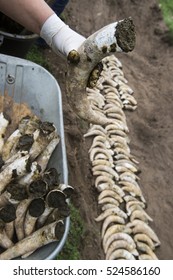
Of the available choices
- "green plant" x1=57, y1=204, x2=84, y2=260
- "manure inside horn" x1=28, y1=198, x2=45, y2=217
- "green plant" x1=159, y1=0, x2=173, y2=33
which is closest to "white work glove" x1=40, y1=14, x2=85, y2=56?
"manure inside horn" x1=28, y1=198, x2=45, y2=217

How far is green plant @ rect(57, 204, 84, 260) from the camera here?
4.11m

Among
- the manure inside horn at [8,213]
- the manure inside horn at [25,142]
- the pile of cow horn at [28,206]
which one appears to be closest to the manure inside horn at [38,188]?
the pile of cow horn at [28,206]

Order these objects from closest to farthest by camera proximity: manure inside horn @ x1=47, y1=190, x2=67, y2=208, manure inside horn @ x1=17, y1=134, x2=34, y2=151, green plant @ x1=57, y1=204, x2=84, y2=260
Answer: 1. manure inside horn @ x1=47, y1=190, x2=67, y2=208
2. manure inside horn @ x1=17, y1=134, x2=34, y2=151
3. green plant @ x1=57, y1=204, x2=84, y2=260

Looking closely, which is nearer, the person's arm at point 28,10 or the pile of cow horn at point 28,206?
the pile of cow horn at point 28,206

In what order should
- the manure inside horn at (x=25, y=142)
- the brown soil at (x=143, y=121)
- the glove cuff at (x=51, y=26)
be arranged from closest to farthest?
the manure inside horn at (x=25, y=142) → the glove cuff at (x=51, y=26) → the brown soil at (x=143, y=121)

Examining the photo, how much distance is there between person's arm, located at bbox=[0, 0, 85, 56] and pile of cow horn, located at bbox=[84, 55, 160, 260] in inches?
29.6

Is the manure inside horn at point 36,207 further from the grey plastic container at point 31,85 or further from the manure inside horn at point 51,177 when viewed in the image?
the grey plastic container at point 31,85

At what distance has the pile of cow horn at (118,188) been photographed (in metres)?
4.66

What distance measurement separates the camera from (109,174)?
5.44 metres

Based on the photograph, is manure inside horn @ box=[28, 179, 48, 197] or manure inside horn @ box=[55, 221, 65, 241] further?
manure inside horn @ box=[28, 179, 48, 197]

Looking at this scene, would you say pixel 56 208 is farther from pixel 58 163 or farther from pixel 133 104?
pixel 133 104

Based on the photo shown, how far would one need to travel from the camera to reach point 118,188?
530 cm

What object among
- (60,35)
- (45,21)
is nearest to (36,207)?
(60,35)

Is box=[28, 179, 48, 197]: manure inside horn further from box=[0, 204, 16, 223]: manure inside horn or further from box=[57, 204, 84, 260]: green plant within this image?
box=[57, 204, 84, 260]: green plant
